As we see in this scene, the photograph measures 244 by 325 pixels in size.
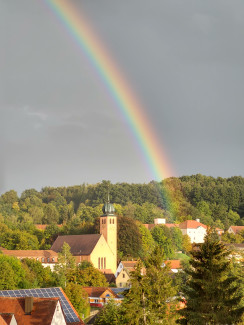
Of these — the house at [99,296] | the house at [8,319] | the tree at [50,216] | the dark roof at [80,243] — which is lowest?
the house at [8,319]

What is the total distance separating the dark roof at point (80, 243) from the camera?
119750 millimetres

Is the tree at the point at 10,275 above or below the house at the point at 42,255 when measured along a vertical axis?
below

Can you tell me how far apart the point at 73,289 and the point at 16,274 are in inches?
258

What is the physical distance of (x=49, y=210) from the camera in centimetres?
17338

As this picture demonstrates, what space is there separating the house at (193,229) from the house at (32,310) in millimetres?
121377

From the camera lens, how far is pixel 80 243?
401 feet

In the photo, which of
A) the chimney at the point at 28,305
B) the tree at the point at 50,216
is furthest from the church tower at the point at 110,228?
the chimney at the point at 28,305

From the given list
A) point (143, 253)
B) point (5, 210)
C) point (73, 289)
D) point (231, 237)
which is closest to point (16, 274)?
point (73, 289)

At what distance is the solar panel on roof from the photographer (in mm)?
47875

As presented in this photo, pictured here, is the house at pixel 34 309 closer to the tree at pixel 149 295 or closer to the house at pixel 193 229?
the tree at pixel 149 295

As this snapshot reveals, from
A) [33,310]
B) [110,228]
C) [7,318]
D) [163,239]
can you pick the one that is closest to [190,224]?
[163,239]

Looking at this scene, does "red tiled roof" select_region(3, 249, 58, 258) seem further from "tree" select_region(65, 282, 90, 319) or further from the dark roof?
"tree" select_region(65, 282, 90, 319)

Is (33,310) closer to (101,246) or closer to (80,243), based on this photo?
(101,246)

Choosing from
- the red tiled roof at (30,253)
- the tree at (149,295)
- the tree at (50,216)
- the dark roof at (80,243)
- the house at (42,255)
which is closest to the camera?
the tree at (149,295)
